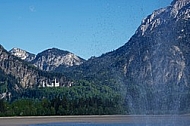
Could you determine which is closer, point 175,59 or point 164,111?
point 164,111

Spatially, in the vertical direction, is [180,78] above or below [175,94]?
above

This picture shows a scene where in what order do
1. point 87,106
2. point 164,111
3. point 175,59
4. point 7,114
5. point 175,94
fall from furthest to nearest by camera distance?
1. point 175,59
2. point 87,106
3. point 7,114
4. point 175,94
5. point 164,111

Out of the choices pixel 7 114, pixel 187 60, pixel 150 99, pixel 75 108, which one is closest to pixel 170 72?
pixel 187 60

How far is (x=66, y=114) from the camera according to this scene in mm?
105688

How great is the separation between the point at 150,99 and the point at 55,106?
1520 inches

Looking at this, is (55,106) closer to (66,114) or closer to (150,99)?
(66,114)

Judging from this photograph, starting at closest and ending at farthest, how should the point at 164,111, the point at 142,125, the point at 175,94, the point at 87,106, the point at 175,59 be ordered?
the point at 142,125 < the point at 164,111 < the point at 175,94 < the point at 87,106 < the point at 175,59

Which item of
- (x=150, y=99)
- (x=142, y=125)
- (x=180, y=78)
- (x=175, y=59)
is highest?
(x=175, y=59)

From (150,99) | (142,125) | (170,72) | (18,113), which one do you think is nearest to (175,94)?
(150,99)

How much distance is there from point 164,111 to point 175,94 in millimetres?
7401

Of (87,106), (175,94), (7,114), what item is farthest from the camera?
(87,106)

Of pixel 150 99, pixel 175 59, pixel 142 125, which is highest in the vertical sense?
pixel 175 59

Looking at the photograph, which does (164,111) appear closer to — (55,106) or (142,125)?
(142,125)

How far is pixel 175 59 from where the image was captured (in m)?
122
